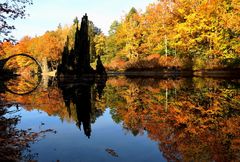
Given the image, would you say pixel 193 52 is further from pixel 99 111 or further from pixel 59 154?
pixel 59 154

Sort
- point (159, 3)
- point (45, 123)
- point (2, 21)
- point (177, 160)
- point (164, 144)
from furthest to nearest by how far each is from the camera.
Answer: point (159, 3)
point (2, 21)
point (45, 123)
point (164, 144)
point (177, 160)

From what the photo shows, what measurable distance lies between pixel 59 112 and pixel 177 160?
7099 mm

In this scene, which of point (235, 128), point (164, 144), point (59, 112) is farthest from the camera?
point (59, 112)

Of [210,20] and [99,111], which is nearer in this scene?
[99,111]

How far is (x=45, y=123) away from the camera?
1024 centimetres

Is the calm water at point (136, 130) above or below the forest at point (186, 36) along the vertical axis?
below

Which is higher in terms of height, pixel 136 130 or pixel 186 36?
pixel 186 36

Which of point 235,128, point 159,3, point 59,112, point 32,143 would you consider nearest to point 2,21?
point 59,112

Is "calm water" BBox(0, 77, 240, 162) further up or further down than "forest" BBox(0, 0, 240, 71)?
further down

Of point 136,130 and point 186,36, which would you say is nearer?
point 136,130

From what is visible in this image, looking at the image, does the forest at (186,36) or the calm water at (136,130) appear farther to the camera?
the forest at (186,36)

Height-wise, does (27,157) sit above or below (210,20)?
below

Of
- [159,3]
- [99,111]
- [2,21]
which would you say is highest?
[159,3]

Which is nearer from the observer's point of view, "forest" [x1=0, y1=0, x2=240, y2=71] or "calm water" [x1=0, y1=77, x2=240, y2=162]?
"calm water" [x1=0, y1=77, x2=240, y2=162]
